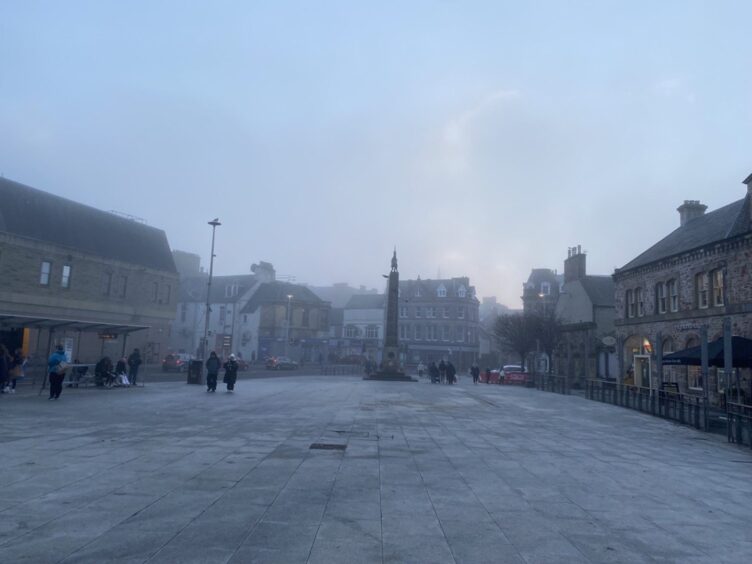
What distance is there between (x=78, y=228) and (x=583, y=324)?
137 ft

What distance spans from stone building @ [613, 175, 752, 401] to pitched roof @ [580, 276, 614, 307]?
730 cm

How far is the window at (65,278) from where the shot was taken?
43.0m

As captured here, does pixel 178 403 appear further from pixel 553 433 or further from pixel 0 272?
pixel 0 272

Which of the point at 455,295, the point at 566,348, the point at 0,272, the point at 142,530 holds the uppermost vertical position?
the point at 455,295

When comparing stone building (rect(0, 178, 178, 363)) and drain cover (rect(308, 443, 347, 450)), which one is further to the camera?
stone building (rect(0, 178, 178, 363))

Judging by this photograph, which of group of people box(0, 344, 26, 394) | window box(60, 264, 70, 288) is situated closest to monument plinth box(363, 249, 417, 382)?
window box(60, 264, 70, 288)

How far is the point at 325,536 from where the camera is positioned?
5496 millimetres

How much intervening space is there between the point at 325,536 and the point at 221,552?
1039 millimetres

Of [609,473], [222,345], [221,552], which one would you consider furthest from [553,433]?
[222,345]

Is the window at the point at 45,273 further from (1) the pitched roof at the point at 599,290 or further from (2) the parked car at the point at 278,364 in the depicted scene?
(1) the pitched roof at the point at 599,290

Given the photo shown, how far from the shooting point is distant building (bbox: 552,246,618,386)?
41.6m

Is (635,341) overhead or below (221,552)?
overhead

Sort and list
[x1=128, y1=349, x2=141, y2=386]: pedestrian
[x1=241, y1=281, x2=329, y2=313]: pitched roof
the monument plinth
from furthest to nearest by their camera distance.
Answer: [x1=241, y1=281, x2=329, y2=313]: pitched roof, the monument plinth, [x1=128, y1=349, x2=141, y2=386]: pedestrian

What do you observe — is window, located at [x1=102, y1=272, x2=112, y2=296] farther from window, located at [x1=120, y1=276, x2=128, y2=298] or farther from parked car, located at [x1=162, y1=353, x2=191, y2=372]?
parked car, located at [x1=162, y1=353, x2=191, y2=372]
